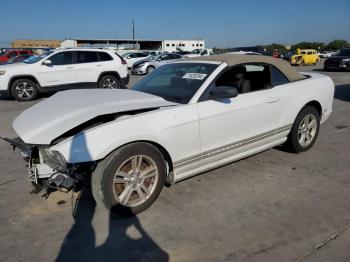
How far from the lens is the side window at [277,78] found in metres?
4.67

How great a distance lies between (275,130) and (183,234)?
2158 mm

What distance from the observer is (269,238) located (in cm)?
298

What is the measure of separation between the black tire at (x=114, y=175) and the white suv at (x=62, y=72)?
9108 mm

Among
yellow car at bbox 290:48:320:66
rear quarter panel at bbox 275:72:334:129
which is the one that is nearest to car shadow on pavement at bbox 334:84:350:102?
rear quarter panel at bbox 275:72:334:129

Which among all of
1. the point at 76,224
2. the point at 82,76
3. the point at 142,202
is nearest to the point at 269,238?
the point at 142,202

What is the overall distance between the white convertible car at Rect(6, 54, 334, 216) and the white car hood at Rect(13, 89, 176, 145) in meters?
0.01

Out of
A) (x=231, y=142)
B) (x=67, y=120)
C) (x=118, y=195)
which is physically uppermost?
(x=67, y=120)

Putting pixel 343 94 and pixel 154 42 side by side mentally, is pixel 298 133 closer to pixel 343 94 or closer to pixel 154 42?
pixel 343 94

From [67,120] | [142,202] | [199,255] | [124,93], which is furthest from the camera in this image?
[124,93]

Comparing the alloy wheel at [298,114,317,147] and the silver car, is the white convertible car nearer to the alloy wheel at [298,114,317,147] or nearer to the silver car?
the alloy wheel at [298,114,317,147]

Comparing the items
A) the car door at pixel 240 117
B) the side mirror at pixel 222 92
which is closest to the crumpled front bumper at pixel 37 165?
the car door at pixel 240 117

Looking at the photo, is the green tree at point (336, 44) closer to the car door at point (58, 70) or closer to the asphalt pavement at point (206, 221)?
the car door at point (58, 70)

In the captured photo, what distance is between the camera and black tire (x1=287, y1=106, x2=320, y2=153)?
4828mm

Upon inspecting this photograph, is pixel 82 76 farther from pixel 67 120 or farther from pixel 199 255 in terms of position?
pixel 199 255
